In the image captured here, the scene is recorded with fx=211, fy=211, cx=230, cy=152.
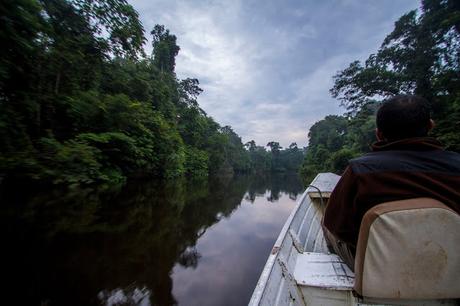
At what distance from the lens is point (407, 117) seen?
0.99 metres

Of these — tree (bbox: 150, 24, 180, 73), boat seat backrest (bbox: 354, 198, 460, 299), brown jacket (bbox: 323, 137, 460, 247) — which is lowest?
boat seat backrest (bbox: 354, 198, 460, 299)

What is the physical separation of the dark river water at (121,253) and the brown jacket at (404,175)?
223 centimetres

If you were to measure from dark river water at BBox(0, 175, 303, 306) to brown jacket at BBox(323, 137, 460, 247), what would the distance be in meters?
2.23

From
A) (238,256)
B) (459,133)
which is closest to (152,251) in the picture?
(238,256)

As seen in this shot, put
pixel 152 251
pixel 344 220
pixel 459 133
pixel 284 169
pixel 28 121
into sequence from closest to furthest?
pixel 344 220 < pixel 28 121 < pixel 152 251 < pixel 459 133 < pixel 284 169

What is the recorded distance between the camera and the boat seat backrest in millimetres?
872

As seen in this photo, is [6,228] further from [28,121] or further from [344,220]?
[344,220]

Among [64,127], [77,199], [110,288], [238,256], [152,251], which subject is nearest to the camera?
[110,288]

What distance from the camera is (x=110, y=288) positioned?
2.40 meters

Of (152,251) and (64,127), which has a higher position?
(64,127)

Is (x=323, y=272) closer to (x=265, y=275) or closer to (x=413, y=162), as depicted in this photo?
(x=265, y=275)

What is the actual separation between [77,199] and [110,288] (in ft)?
15.9

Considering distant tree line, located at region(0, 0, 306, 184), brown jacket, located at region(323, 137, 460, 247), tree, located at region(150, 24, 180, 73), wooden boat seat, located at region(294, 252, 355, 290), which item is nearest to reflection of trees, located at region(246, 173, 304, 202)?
distant tree line, located at region(0, 0, 306, 184)

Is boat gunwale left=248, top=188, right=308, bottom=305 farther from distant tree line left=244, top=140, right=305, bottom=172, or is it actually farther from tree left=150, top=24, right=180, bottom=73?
distant tree line left=244, top=140, right=305, bottom=172
